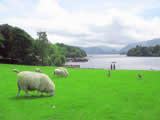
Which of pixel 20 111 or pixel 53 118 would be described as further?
pixel 20 111

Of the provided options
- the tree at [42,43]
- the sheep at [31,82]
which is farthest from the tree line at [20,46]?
the sheep at [31,82]

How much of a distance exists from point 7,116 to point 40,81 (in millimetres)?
3199

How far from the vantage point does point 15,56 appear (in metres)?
54.2

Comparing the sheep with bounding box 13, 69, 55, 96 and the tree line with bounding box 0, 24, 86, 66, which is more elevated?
the tree line with bounding box 0, 24, 86, 66

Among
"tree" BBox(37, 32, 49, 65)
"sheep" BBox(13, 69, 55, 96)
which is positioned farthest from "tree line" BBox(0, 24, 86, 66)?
"sheep" BBox(13, 69, 55, 96)

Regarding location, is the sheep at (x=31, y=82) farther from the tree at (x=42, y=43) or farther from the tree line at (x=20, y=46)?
the tree at (x=42, y=43)

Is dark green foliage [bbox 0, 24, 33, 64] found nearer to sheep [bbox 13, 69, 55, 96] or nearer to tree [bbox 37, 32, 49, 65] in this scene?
tree [bbox 37, 32, 49, 65]

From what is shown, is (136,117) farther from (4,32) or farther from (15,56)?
(4,32)

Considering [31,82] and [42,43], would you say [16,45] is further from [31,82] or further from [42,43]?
[31,82]

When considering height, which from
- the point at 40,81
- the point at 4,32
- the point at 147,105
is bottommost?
the point at 147,105

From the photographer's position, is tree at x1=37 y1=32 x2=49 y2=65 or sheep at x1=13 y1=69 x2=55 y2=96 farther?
tree at x1=37 y1=32 x2=49 y2=65

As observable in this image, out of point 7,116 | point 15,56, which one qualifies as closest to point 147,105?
point 7,116

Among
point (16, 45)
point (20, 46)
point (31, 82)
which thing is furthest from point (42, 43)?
point (31, 82)

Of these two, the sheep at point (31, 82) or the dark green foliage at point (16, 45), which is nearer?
the sheep at point (31, 82)
